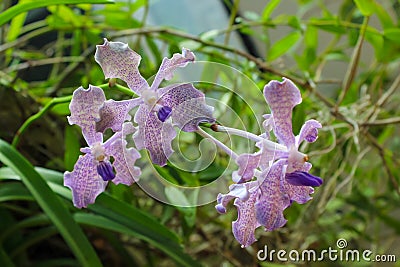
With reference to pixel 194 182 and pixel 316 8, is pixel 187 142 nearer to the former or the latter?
pixel 194 182

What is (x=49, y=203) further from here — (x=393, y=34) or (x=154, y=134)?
(x=393, y=34)

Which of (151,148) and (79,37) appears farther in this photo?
(79,37)

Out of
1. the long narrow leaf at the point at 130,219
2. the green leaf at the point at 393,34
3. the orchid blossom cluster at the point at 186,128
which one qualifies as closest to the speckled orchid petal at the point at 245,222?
the orchid blossom cluster at the point at 186,128

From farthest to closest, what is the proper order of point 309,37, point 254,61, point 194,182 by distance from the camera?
1. point 309,37
2. point 254,61
3. point 194,182

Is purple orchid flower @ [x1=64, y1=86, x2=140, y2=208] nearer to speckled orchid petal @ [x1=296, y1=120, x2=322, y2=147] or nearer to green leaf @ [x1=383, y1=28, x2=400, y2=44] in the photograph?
speckled orchid petal @ [x1=296, y1=120, x2=322, y2=147]

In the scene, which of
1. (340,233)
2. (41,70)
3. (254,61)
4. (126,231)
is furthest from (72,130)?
(340,233)

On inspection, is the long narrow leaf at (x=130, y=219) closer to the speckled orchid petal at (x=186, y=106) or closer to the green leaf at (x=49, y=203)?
the green leaf at (x=49, y=203)
